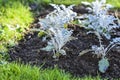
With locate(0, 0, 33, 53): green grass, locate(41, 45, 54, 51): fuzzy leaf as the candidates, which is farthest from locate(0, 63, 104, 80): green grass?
locate(0, 0, 33, 53): green grass

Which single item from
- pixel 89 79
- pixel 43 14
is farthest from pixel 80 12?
pixel 89 79

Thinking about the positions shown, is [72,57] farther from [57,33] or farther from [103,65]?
[103,65]

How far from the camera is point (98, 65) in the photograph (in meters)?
4.44

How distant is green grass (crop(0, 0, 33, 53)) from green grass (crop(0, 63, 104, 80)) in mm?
593

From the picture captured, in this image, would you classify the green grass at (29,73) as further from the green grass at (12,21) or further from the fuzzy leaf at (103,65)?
the green grass at (12,21)

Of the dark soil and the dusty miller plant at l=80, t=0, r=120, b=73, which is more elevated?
the dusty miller plant at l=80, t=0, r=120, b=73

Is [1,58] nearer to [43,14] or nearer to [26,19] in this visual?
[26,19]

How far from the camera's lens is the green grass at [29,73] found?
403 cm

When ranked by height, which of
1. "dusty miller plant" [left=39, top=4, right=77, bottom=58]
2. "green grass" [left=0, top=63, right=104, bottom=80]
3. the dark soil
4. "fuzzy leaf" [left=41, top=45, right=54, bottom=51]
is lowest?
the dark soil

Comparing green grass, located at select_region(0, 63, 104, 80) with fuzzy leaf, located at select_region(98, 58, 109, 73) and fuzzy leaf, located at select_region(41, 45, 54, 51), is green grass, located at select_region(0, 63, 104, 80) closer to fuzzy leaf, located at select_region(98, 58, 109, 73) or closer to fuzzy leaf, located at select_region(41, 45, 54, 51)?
fuzzy leaf, located at select_region(98, 58, 109, 73)

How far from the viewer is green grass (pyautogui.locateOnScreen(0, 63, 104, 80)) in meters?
4.03

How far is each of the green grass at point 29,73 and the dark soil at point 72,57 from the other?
0.21m

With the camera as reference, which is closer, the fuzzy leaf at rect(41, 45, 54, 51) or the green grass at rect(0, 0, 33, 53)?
the fuzzy leaf at rect(41, 45, 54, 51)

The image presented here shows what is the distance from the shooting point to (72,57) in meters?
4.64
